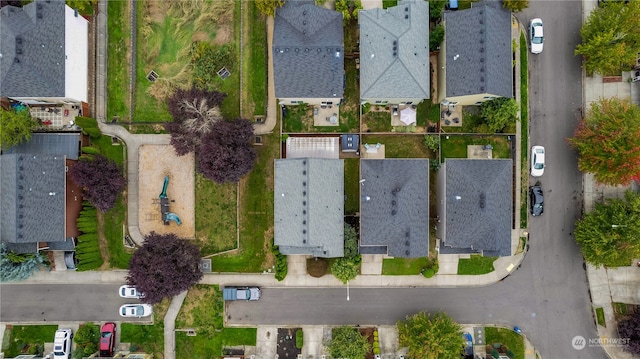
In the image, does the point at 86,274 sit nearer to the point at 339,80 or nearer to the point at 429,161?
the point at 339,80

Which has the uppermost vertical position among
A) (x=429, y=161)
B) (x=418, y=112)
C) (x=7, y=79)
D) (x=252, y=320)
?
(x=7, y=79)

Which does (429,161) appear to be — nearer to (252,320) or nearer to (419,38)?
(419,38)

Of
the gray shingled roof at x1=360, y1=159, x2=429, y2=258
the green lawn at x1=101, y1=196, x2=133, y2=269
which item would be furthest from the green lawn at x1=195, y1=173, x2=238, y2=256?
the gray shingled roof at x1=360, y1=159, x2=429, y2=258

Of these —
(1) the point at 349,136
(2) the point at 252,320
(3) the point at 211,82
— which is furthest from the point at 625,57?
(2) the point at 252,320

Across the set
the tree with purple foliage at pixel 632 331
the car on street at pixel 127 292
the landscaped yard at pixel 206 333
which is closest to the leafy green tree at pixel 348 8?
the landscaped yard at pixel 206 333

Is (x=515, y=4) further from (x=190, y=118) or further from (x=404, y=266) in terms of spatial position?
(x=190, y=118)

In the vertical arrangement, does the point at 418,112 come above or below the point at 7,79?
below

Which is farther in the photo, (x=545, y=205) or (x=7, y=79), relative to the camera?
(x=545, y=205)

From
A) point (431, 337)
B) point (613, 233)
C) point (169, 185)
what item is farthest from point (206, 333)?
point (613, 233)

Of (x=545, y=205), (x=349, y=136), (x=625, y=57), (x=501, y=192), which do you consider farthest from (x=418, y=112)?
(x=625, y=57)
